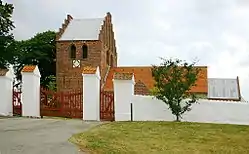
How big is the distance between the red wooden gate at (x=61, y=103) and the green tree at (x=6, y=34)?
15.0m

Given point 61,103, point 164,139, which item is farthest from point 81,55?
point 164,139

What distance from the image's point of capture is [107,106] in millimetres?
22781

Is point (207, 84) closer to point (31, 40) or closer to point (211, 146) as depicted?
point (31, 40)

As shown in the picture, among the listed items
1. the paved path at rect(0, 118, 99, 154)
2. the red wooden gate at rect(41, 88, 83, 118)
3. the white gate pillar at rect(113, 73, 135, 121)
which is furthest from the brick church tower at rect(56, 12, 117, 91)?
the paved path at rect(0, 118, 99, 154)

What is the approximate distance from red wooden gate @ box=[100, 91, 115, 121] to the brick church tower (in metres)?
28.3

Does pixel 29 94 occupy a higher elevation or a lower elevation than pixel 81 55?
lower

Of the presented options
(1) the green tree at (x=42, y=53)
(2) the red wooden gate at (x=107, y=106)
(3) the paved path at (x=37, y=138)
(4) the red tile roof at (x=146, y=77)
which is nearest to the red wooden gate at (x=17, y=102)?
(2) the red wooden gate at (x=107, y=106)

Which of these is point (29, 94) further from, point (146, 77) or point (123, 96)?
point (146, 77)

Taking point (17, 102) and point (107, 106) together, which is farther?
point (17, 102)

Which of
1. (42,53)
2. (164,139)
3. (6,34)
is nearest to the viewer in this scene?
(164,139)

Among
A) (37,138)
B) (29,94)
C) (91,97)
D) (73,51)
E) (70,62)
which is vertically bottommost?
(37,138)

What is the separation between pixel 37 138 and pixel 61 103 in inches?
401

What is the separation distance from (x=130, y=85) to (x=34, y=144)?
984 centimetres

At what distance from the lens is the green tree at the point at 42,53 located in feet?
182
